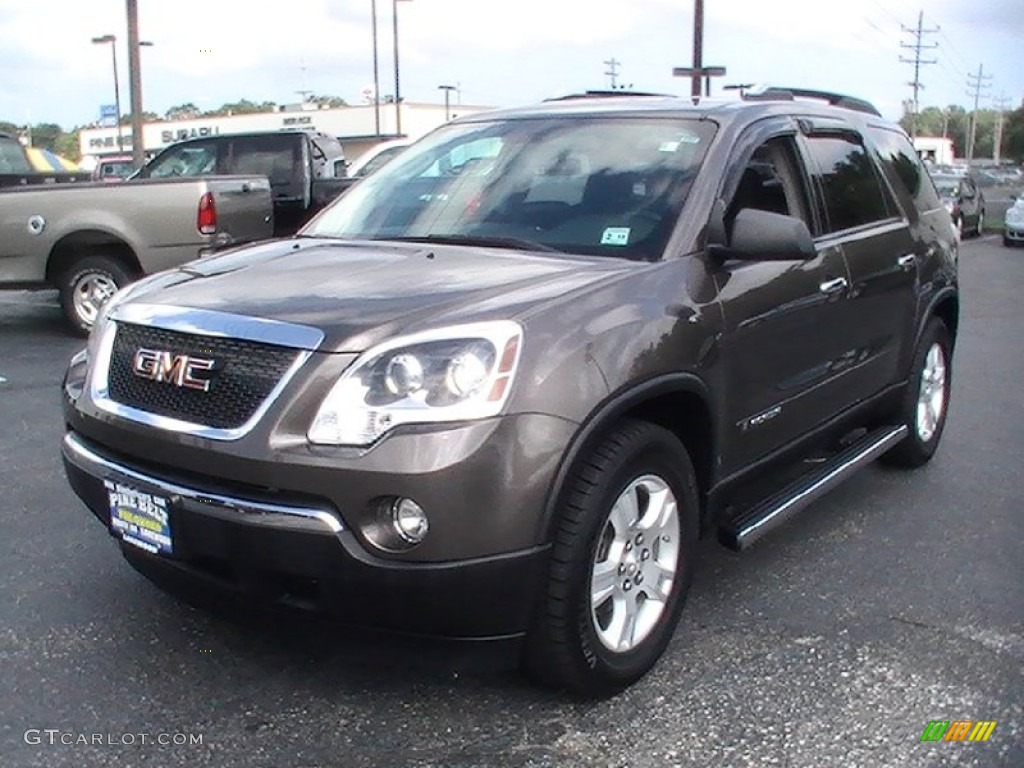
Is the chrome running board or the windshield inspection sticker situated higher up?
the windshield inspection sticker

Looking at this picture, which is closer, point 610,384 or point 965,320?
point 610,384

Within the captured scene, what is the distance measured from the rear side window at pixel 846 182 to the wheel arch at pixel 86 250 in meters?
6.58

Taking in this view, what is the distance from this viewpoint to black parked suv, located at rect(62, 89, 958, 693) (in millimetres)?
2846

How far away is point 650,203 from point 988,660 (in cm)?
187

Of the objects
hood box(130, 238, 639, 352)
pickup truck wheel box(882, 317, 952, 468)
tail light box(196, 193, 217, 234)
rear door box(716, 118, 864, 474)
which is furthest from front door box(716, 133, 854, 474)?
tail light box(196, 193, 217, 234)

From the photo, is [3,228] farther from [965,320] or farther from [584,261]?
[965,320]

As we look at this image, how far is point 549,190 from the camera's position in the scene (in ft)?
13.3

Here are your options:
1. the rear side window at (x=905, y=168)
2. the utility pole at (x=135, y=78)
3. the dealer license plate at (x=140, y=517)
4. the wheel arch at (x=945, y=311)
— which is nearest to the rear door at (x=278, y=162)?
the utility pole at (x=135, y=78)

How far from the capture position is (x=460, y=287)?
128 inches

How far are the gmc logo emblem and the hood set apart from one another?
0.55ft

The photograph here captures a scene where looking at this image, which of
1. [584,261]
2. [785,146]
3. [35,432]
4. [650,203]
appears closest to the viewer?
[584,261]

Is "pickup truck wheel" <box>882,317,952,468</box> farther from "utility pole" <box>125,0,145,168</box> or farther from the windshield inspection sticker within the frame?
"utility pole" <box>125,0,145,168</box>

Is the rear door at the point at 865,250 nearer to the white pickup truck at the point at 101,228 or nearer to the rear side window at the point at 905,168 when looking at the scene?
the rear side window at the point at 905,168

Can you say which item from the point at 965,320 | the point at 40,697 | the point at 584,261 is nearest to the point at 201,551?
the point at 40,697
